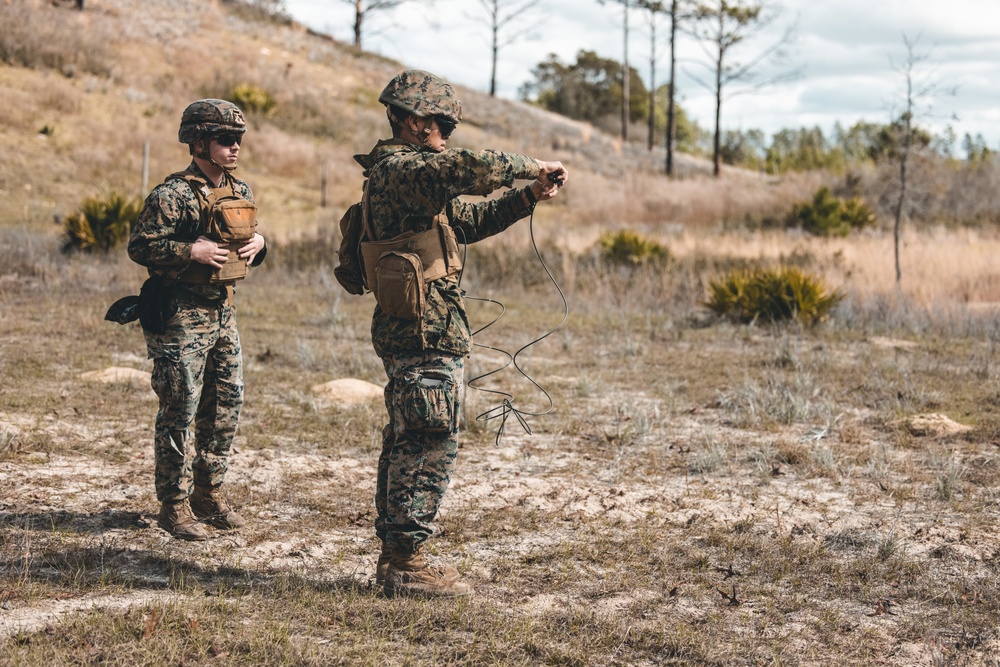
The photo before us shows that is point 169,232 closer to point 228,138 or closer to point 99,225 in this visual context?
point 228,138

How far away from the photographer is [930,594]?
373cm

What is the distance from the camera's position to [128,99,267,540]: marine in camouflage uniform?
3869 mm

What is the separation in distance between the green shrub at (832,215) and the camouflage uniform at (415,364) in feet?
54.7

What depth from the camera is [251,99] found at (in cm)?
2622

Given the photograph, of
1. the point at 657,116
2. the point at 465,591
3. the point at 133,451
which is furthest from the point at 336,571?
the point at 657,116

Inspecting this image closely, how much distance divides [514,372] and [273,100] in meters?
21.4

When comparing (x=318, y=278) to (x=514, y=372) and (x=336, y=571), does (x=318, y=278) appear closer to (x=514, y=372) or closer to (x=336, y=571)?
(x=514, y=372)

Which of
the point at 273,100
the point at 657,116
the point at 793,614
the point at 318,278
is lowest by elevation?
the point at 793,614

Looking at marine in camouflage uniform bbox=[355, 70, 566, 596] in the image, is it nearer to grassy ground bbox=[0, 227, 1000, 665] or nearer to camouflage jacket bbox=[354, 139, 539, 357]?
camouflage jacket bbox=[354, 139, 539, 357]

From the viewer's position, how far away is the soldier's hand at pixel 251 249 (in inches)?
162

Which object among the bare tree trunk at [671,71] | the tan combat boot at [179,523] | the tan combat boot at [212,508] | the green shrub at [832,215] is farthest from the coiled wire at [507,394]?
the bare tree trunk at [671,71]

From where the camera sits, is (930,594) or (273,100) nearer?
(930,594)

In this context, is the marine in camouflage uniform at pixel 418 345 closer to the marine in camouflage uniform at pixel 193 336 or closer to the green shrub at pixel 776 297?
the marine in camouflage uniform at pixel 193 336

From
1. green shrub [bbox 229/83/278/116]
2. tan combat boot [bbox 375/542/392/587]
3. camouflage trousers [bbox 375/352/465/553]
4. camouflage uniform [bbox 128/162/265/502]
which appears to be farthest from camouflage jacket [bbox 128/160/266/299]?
green shrub [bbox 229/83/278/116]
